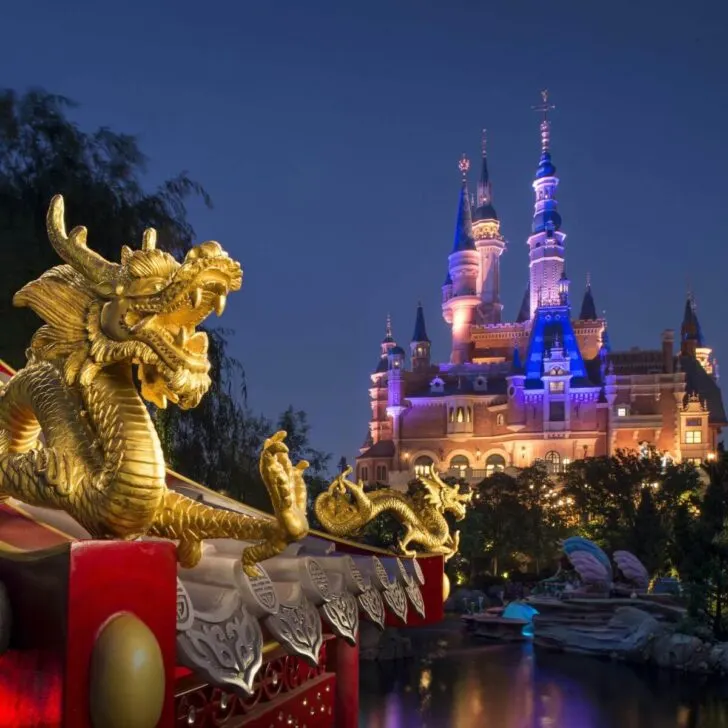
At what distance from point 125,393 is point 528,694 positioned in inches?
471

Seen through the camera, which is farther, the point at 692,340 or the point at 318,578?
the point at 692,340

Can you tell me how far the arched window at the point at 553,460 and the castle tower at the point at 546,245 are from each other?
889 centimetres

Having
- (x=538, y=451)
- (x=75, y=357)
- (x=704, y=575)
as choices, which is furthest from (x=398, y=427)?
(x=75, y=357)

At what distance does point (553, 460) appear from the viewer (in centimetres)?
4188

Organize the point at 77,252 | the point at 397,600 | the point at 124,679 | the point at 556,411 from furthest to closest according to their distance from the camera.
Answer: the point at 556,411, the point at 397,600, the point at 77,252, the point at 124,679

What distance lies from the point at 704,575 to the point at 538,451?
88.8 ft

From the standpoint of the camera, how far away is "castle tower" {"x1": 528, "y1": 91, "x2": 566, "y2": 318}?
1868 inches

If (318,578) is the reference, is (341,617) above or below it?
below

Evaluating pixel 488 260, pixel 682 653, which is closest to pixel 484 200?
pixel 488 260

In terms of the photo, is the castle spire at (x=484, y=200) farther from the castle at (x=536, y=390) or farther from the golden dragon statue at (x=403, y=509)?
the golden dragon statue at (x=403, y=509)

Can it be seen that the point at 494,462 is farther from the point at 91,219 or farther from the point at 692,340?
the point at 91,219

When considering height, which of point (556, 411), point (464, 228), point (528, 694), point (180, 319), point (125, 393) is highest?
point (464, 228)

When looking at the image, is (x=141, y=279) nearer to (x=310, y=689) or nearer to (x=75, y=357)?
(x=75, y=357)

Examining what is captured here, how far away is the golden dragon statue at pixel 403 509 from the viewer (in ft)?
16.0
